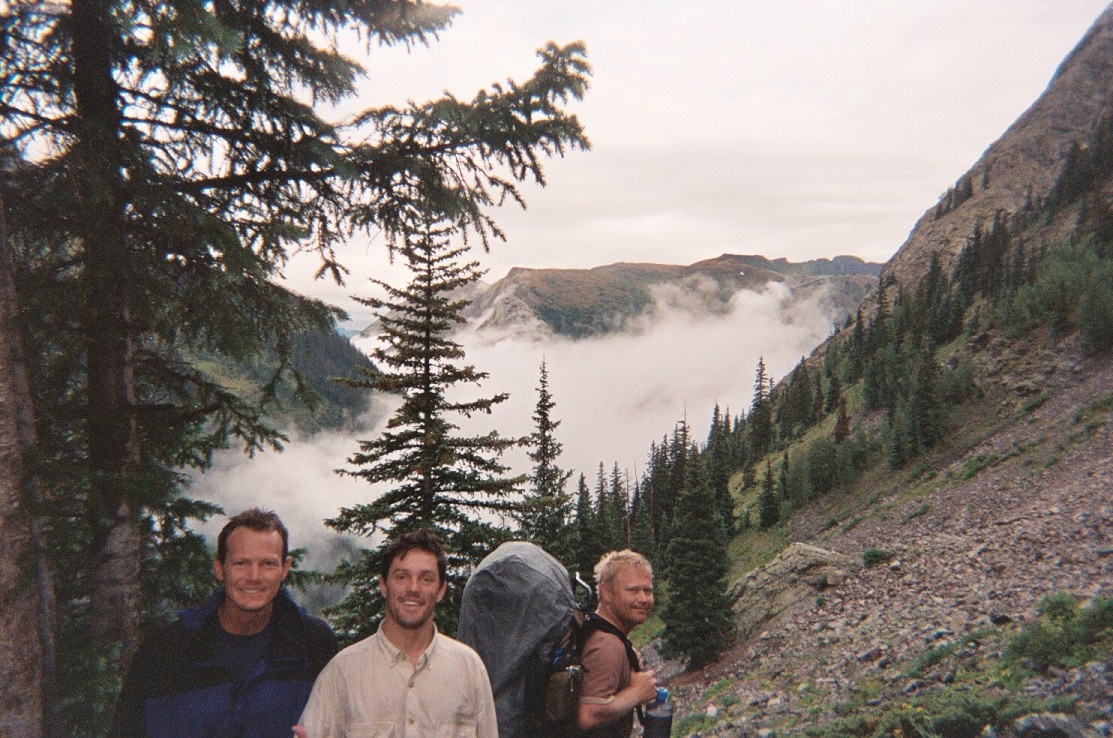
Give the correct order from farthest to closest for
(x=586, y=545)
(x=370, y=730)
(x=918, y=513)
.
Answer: (x=586, y=545)
(x=918, y=513)
(x=370, y=730)

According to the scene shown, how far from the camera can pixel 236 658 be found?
9.75 ft

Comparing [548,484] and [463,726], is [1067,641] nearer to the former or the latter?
[463,726]

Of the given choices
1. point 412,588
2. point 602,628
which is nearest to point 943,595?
point 602,628

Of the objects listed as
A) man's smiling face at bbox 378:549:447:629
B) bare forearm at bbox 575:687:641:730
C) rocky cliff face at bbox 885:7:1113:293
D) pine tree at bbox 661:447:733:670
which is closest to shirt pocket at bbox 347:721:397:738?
man's smiling face at bbox 378:549:447:629

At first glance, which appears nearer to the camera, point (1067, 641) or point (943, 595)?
point (1067, 641)

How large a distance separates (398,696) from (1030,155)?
763ft

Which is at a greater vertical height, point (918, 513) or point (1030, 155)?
point (1030, 155)

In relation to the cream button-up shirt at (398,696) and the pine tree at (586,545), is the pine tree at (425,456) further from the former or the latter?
the pine tree at (586,545)

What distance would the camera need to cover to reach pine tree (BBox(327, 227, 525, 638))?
1231 centimetres

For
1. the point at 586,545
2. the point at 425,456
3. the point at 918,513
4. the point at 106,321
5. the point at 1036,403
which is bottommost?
the point at 586,545

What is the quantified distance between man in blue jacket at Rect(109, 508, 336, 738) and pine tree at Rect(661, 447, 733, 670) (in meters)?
28.5

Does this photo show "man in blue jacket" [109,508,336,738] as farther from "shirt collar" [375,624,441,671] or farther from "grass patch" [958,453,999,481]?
"grass patch" [958,453,999,481]

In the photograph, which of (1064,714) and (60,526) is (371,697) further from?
(1064,714)

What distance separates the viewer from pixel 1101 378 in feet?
175
